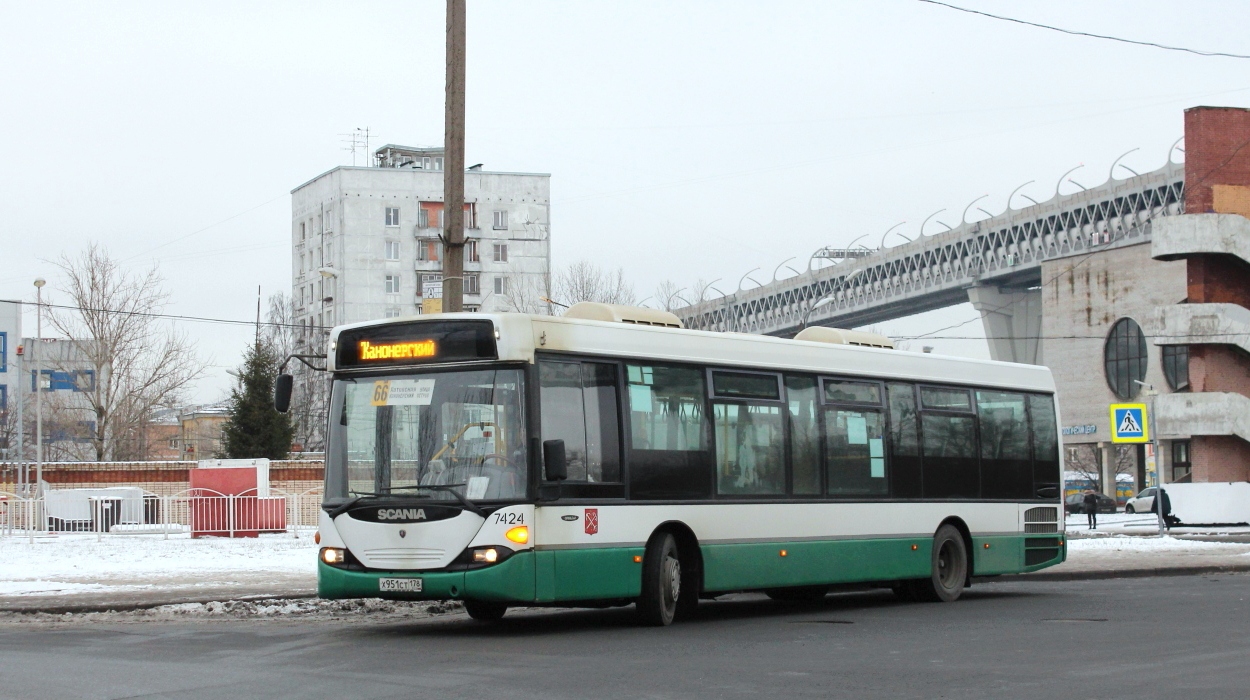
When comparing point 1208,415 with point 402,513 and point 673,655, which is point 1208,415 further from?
point 673,655

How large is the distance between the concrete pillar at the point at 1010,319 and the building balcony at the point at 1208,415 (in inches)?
2586

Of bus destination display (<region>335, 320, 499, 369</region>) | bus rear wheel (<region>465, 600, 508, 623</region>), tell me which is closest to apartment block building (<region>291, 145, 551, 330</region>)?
bus rear wheel (<region>465, 600, 508, 623</region>)

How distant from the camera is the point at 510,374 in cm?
1309

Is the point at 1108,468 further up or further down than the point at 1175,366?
further down

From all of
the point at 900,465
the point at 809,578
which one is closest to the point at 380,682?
the point at 809,578

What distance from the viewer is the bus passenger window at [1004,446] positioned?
61.3 feet

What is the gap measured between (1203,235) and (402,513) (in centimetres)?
3620

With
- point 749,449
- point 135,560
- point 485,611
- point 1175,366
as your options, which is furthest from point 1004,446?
point 1175,366

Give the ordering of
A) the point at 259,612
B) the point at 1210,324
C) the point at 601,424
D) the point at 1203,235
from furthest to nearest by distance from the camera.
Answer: the point at 1210,324, the point at 1203,235, the point at 259,612, the point at 601,424

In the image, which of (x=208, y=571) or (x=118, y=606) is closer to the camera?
(x=118, y=606)

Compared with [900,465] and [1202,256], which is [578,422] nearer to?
[900,465]

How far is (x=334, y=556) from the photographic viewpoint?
13344 millimetres

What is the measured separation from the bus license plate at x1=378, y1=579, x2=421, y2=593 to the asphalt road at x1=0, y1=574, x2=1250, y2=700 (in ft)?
1.36

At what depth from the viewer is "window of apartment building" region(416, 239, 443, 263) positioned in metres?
106
